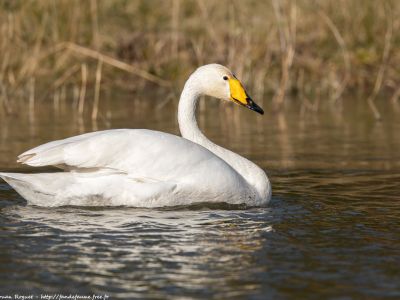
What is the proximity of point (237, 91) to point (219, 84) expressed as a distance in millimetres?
161

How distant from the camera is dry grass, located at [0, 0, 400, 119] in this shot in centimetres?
1365

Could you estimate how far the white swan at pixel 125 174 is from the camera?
6.40 meters

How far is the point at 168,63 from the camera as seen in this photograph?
15.0 m

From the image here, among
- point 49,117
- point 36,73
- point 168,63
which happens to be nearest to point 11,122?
point 49,117

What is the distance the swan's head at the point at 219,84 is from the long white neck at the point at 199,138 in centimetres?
6

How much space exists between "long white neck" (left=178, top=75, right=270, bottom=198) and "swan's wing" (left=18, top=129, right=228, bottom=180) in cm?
52

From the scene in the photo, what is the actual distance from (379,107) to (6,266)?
366 inches

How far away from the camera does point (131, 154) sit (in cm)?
650

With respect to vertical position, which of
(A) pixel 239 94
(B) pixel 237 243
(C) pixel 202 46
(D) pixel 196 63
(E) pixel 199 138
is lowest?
(B) pixel 237 243

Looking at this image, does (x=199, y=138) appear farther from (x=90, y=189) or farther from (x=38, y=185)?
(x=38, y=185)

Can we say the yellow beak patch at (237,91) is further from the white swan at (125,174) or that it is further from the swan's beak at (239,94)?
the white swan at (125,174)

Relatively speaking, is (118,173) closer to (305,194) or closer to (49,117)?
(305,194)

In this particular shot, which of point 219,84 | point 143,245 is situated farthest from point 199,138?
point 143,245

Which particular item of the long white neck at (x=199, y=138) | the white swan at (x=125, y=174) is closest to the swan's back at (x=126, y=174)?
the white swan at (x=125, y=174)
